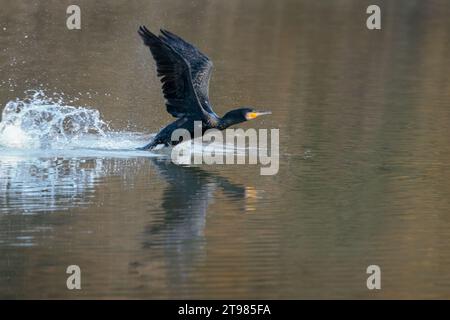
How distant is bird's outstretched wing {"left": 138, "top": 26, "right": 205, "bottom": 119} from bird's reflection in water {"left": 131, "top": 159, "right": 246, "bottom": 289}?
27.2 inches

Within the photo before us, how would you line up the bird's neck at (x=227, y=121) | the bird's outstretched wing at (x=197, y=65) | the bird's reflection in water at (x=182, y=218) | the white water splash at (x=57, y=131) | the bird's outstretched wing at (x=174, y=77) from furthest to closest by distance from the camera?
1. the white water splash at (x=57, y=131)
2. the bird's outstretched wing at (x=197, y=65)
3. the bird's neck at (x=227, y=121)
4. the bird's outstretched wing at (x=174, y=77)
5. the bird's reflection in water at (x=182, y=218)

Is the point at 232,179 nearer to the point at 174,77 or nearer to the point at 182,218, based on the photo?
the point at 174,77

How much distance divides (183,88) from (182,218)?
302 cm

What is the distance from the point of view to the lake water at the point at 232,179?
9391 millimetres

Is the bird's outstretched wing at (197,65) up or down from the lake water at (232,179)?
up

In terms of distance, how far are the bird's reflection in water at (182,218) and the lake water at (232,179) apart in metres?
0.03

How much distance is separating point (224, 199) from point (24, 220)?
88.1 inches

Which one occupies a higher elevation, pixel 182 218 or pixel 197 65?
pixel 197 65

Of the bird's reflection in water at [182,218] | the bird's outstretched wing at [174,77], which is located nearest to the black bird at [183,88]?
the bird's outstretched wing at [174,77]

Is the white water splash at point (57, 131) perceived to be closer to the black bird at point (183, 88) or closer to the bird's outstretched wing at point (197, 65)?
the black bird at point (183, 88)

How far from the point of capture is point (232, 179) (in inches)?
515

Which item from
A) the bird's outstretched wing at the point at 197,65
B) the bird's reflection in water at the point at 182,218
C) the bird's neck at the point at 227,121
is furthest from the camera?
the bird's outstretched wing at the point at 197,65

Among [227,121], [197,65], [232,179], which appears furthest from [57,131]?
[232,179]

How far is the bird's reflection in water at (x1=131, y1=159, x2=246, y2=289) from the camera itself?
377 inches
